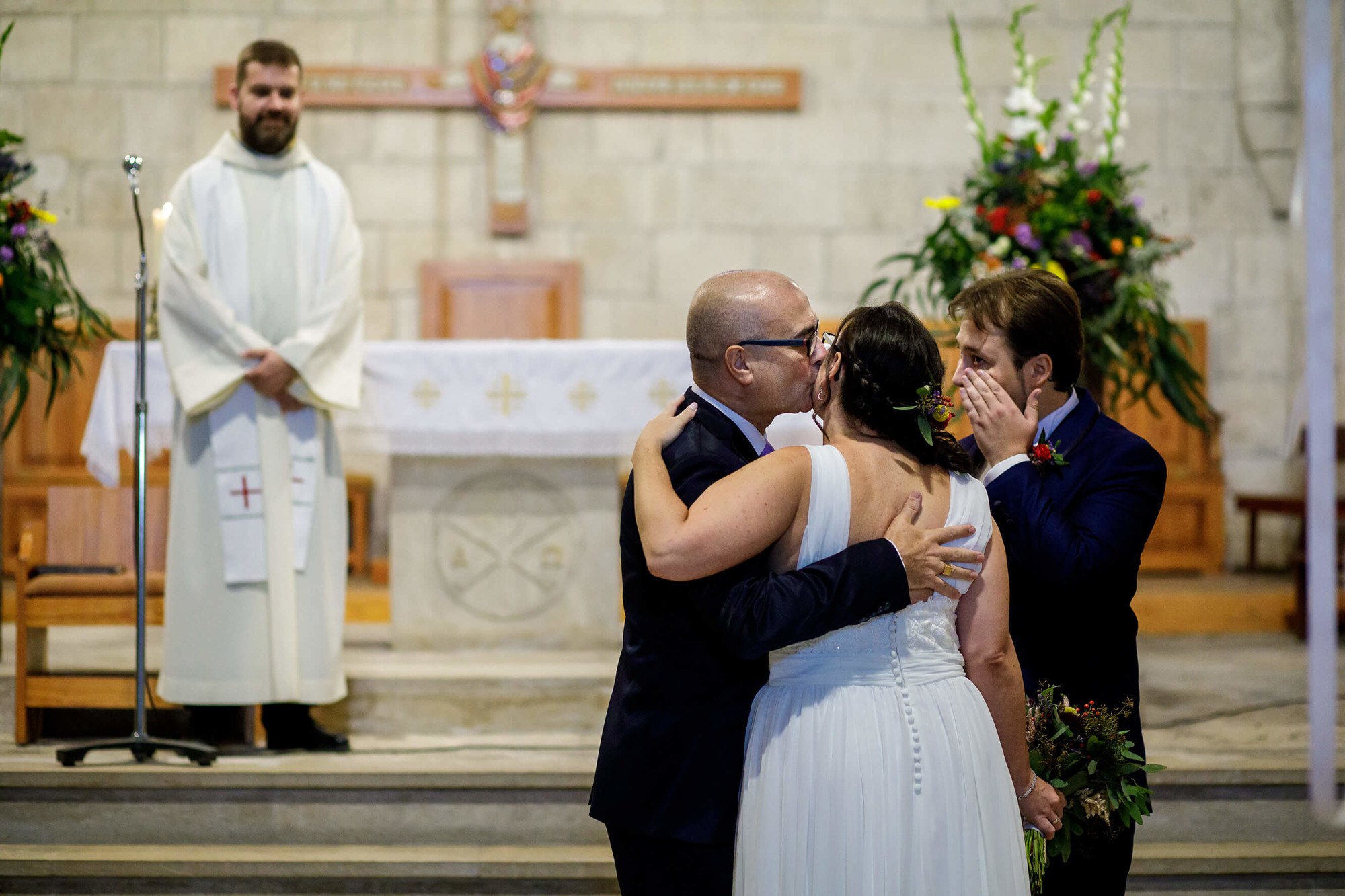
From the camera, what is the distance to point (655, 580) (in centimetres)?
194

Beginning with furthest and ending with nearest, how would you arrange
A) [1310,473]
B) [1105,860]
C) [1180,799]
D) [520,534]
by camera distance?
[520,534]
[1180,799]
[1105,860]
[1310,473]

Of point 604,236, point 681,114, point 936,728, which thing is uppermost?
point 681,114

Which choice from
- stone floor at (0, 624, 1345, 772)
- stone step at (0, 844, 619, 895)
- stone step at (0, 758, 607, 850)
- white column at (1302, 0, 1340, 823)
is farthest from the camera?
stone floor at (0, 624, 1345, 772)

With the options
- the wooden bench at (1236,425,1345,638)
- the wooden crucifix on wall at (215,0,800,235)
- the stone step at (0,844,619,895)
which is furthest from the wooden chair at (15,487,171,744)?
the wooden bench at (1236,425,1345,638)

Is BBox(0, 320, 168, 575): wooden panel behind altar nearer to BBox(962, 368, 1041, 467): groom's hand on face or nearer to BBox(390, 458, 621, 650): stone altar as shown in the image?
BBox(390, 458, 621, 650): stone altar

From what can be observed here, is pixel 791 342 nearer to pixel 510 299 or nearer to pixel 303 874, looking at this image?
pixel 303 874

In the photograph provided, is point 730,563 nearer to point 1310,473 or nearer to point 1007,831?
point 1007,831

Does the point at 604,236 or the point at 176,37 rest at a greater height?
the point at 176,37

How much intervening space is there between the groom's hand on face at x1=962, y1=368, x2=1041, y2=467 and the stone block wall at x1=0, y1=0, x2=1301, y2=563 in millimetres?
5660

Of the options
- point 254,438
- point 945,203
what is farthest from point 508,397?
point 945,203

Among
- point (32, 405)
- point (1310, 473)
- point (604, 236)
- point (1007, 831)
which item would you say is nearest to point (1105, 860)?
point (1007, 831)

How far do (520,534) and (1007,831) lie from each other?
2979 mm

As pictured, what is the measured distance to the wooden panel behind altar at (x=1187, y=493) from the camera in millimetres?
7418

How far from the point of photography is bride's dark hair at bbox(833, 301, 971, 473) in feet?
6.08
